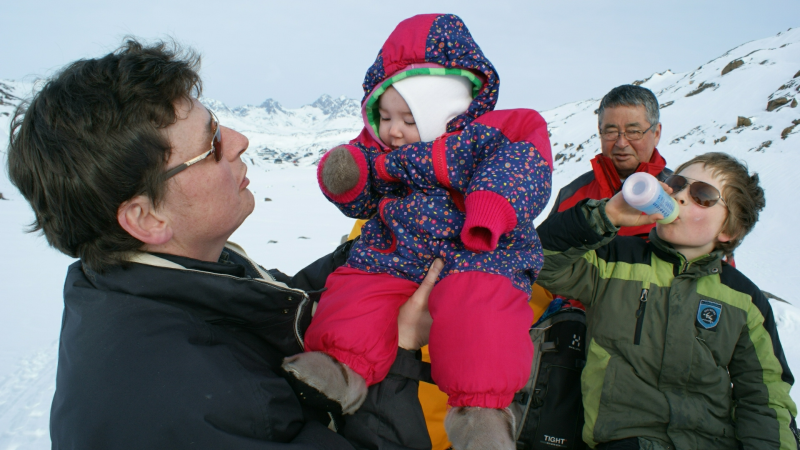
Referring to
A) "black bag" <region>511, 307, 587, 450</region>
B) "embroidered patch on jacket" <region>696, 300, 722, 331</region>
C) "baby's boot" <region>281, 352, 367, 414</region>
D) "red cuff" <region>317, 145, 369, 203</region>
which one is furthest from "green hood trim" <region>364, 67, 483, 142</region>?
"embroidered patch on jacket" <region>696, 300, 722, 331</region>

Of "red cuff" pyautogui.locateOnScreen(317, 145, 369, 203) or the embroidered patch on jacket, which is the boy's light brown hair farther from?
"red cuff" pyautogui.locateOnScreen(317, 145, 369, 203)

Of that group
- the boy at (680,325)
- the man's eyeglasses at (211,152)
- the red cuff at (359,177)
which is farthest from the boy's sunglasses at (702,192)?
the man's eyeglasses at (211,152)

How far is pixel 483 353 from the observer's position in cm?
161

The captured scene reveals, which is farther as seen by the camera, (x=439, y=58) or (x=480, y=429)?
(x=439, y=58)

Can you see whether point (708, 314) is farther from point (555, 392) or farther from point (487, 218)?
point (487, 218)

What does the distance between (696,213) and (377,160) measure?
1598 mm

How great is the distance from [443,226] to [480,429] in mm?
829

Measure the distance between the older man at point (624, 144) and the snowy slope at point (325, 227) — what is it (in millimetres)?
1919

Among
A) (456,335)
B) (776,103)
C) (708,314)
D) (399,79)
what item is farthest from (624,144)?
(776,103)

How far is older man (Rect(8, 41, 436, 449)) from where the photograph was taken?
1.15 meters

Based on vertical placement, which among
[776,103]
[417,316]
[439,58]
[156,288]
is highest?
[776,103]

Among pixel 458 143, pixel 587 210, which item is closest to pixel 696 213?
pixel 587 210

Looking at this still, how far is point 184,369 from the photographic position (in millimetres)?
1197

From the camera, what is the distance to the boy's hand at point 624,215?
196 cm
